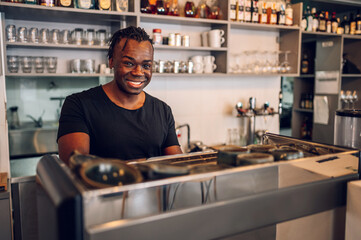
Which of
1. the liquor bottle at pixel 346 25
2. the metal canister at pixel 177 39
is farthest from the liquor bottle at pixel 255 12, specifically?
the liquor bottle at pixel 346 25

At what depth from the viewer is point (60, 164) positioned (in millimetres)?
965

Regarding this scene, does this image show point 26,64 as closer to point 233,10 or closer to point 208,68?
point 208,68

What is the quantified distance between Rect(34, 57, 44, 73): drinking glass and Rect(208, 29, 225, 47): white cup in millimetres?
1478

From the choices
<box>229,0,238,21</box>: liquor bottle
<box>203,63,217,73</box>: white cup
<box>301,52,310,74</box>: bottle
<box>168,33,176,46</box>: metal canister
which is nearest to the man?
<box>168,33,176,46</box>: metal canister

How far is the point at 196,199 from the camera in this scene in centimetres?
93

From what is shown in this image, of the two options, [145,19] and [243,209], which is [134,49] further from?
[145,19]

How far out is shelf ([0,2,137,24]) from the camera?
2459 mm

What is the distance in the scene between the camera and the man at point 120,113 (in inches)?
58.6

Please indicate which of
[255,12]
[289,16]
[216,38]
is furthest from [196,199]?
[289,16]

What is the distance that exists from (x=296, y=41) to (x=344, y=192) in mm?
2633

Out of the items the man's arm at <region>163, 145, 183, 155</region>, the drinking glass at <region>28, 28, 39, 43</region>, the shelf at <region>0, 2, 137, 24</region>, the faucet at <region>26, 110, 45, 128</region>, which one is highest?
the shelf at <region>0, 2, 137, 24</region>

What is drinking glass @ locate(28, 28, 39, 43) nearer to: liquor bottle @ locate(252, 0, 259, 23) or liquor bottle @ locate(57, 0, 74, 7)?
liquor bottle @ locate(57, 0, 74, 7)

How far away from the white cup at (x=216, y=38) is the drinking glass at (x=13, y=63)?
5.42ft

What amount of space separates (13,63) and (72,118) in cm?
143
